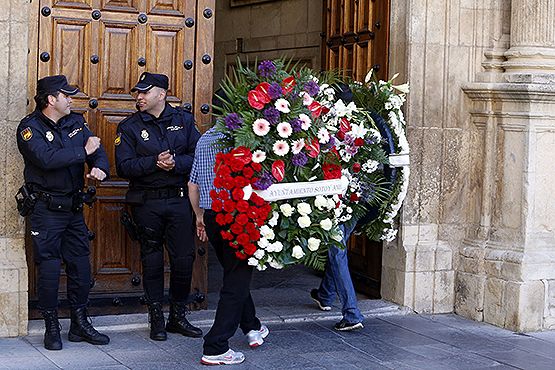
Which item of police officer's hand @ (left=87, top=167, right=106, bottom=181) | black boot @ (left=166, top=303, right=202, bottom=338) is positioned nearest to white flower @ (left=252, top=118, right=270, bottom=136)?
police officer's hand @ (left=87, top=167, right=106, bottom=181)

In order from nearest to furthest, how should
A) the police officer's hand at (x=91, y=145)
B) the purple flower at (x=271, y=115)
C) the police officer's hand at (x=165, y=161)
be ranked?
1. the purple flower at (x=271, y=115)
2. the police officer's hand at (x=91, y=145)
3. the police officer's hand at (x=165, y=161)

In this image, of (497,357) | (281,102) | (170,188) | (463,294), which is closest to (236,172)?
(281,102)

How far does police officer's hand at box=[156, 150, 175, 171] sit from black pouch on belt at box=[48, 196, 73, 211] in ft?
2.16

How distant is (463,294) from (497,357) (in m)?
1.40

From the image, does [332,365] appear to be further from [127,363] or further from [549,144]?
→ [549,144]

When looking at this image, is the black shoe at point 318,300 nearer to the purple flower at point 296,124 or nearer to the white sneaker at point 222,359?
the white sneaker at point 222,359

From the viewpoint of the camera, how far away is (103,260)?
8453 millimetres

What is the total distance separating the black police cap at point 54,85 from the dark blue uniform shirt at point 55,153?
16cm

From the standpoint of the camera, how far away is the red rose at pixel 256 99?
6930mm

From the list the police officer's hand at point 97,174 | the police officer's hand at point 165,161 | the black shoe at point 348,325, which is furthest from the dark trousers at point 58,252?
the black shoe at point 348,325

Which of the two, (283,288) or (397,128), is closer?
(397,128)

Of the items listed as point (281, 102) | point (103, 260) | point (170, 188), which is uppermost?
point (281, 102)

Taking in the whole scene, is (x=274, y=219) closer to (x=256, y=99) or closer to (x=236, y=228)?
(x=236, y=228)

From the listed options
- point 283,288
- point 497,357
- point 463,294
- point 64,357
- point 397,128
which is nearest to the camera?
point 64,357
